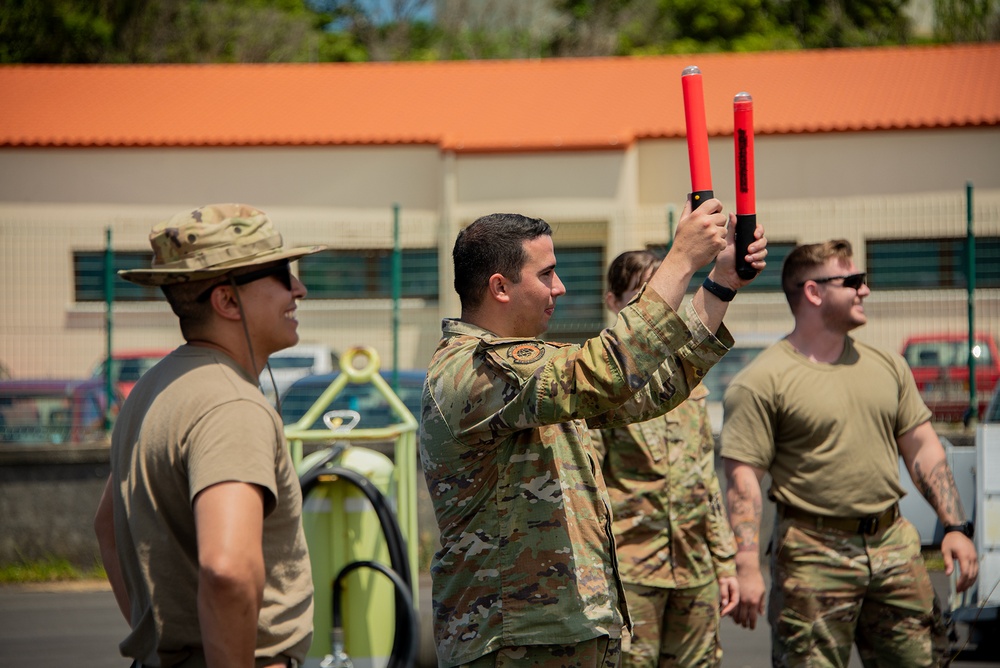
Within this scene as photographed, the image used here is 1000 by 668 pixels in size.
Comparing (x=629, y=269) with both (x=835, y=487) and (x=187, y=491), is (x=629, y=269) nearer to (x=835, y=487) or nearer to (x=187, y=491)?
(x=835, y=487)

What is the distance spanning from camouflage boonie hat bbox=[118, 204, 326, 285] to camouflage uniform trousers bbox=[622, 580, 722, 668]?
2.18m

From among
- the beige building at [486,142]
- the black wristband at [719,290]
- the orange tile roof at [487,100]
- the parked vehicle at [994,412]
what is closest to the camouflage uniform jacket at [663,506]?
the black wristband at [719,290]

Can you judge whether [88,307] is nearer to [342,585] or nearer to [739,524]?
[342,585]

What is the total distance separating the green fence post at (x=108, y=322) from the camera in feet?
34.0

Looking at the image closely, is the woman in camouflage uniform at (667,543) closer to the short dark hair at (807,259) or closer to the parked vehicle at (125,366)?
the short dark hair at (807,259)

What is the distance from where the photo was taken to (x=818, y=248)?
4.65m

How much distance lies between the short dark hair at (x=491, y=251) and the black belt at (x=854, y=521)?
198 cm

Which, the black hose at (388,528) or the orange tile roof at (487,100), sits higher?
the orange tile roof at (487,100)

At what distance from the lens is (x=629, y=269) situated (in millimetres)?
4605

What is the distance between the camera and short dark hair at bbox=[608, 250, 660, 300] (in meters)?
4.57

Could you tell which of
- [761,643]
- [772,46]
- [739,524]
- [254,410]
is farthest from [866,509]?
[772,46]

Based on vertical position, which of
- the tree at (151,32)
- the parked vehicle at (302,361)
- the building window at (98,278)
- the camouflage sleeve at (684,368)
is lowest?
the parked vehicle at (302,361)

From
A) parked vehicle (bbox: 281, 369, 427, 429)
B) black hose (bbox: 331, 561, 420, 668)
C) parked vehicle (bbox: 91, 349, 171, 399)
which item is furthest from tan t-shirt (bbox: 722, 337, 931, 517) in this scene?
parked vehicle (bbox: 91, 349, 171, 399)

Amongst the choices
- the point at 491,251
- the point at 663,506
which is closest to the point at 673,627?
the point at 663,506
